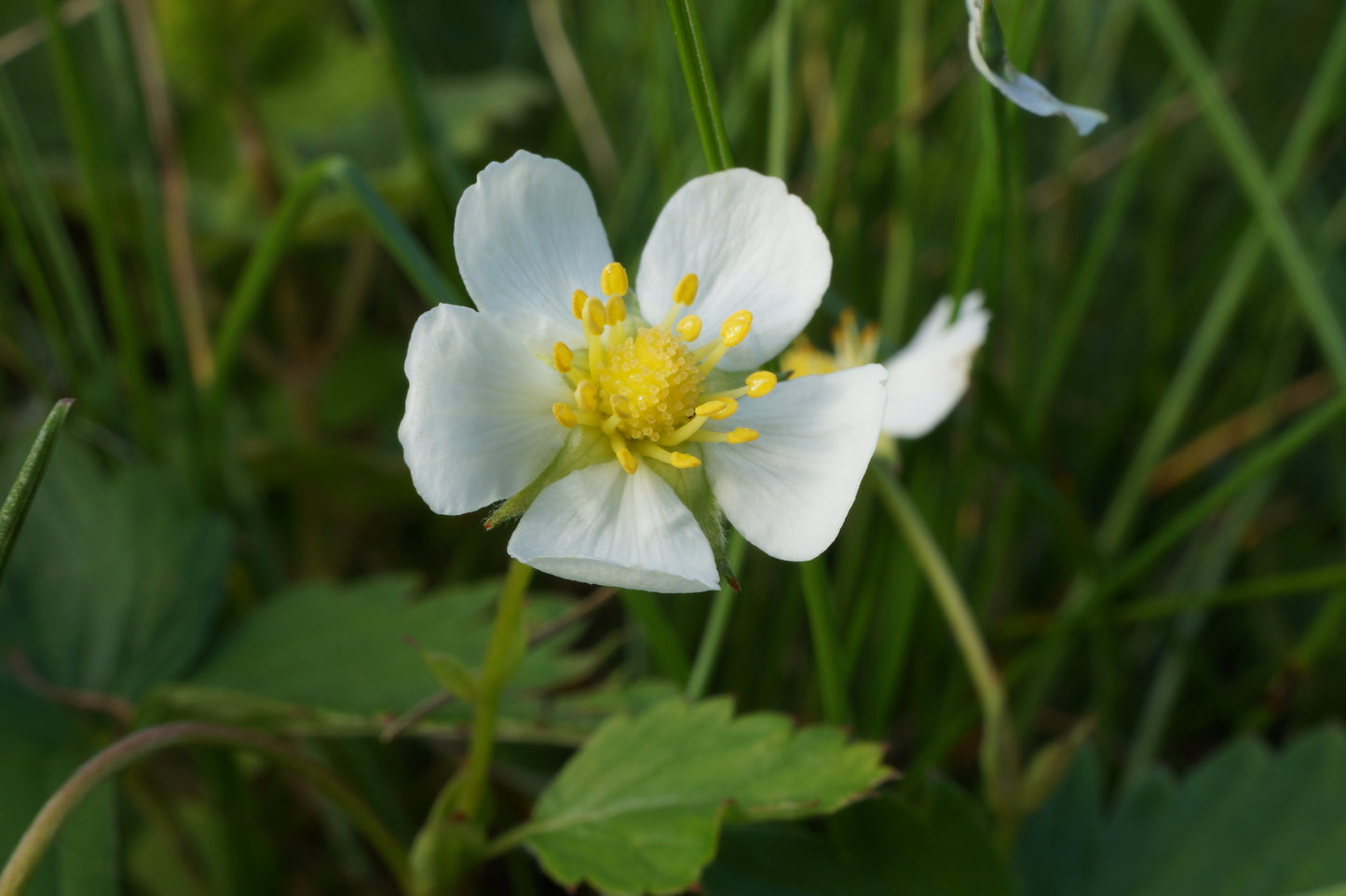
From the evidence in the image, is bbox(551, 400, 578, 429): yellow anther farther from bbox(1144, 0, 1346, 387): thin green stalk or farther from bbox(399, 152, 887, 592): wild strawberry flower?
bbox(1144, 0, 1346, 387): thin green stalk

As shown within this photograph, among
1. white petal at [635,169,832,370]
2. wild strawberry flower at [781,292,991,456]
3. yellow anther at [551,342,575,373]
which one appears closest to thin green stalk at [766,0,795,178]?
wild strawberry flower at [781,292,991,456]

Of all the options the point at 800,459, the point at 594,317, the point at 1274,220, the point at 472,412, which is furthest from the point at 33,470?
the point at 1274,220

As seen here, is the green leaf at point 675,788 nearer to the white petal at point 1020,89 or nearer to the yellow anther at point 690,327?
the yellow anther at point 690,327

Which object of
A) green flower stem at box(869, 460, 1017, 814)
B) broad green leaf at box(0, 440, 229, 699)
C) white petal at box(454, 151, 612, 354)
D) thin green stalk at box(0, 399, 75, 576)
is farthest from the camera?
broad green leaf at box(0, 440, 229, 699)

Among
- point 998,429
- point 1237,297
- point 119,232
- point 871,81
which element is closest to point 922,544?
point 998,429

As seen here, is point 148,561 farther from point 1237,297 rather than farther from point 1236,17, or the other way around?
point 1236,17

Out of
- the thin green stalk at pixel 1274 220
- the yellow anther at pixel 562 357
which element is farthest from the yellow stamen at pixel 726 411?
the thin green stalk at pixel 1274 220

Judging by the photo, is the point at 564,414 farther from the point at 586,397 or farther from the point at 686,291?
the point at 686,291
